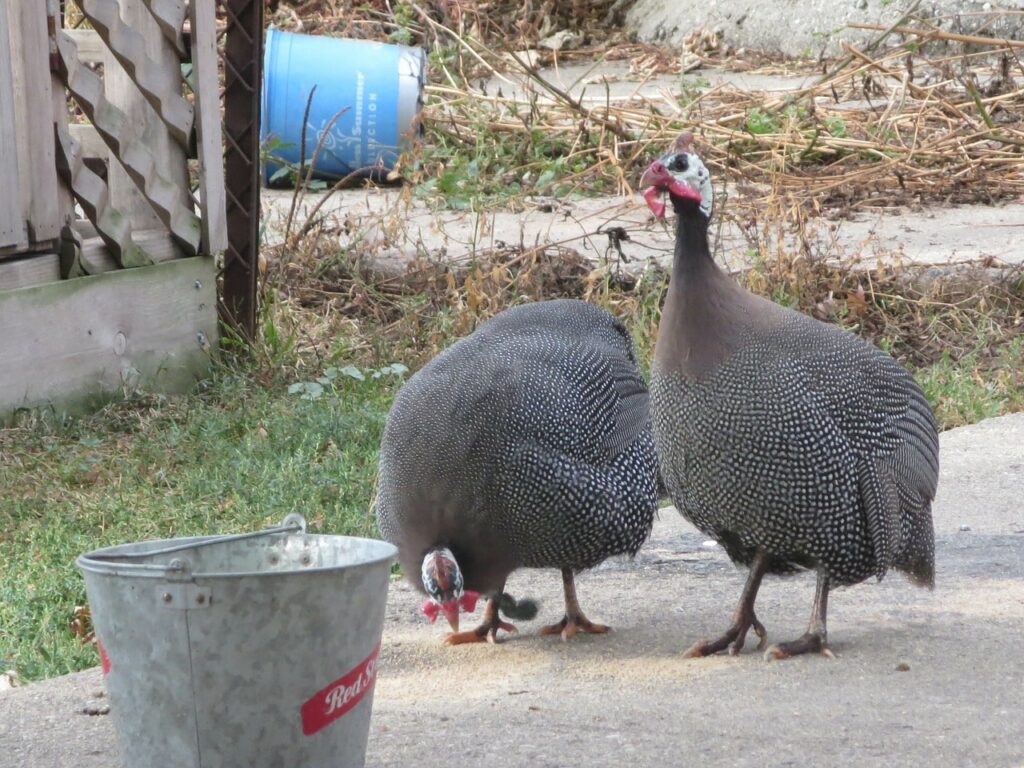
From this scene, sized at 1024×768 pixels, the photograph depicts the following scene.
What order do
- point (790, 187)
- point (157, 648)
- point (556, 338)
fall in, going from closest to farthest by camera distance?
point (157, 648), point (556, 338), point (790, 187)

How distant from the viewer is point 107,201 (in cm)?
543

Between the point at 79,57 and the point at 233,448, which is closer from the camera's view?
the point at 233,448

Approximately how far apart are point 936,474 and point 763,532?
0.55 m

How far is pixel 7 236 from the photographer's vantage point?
501cm

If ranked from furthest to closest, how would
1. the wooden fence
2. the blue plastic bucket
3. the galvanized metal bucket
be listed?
the blue plastic bucket → the wooden fence → the galvanized metal bucket

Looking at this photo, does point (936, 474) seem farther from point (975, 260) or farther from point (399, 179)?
point (399, 179)

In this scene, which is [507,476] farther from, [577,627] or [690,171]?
[690,171]

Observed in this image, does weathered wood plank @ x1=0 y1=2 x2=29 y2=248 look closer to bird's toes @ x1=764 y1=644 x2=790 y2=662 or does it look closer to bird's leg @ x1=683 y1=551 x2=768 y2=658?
bird's leg @ x1=683 y1=551 x2=768 y2=658

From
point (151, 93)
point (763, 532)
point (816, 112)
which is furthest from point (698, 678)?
point (816, 112)

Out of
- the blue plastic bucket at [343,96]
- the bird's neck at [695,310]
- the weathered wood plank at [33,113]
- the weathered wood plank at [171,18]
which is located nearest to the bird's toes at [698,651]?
the bird's neck at [695,310]

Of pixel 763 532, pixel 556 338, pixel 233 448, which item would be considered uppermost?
pixel 556 338

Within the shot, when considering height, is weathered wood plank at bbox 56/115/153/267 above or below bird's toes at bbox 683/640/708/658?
above

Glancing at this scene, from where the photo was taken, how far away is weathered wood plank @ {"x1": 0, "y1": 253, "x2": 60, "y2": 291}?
5.05 metres

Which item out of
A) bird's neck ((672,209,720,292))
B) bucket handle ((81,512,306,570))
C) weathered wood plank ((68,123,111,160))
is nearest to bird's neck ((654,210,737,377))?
bird's neck ((672,209,720,292))
